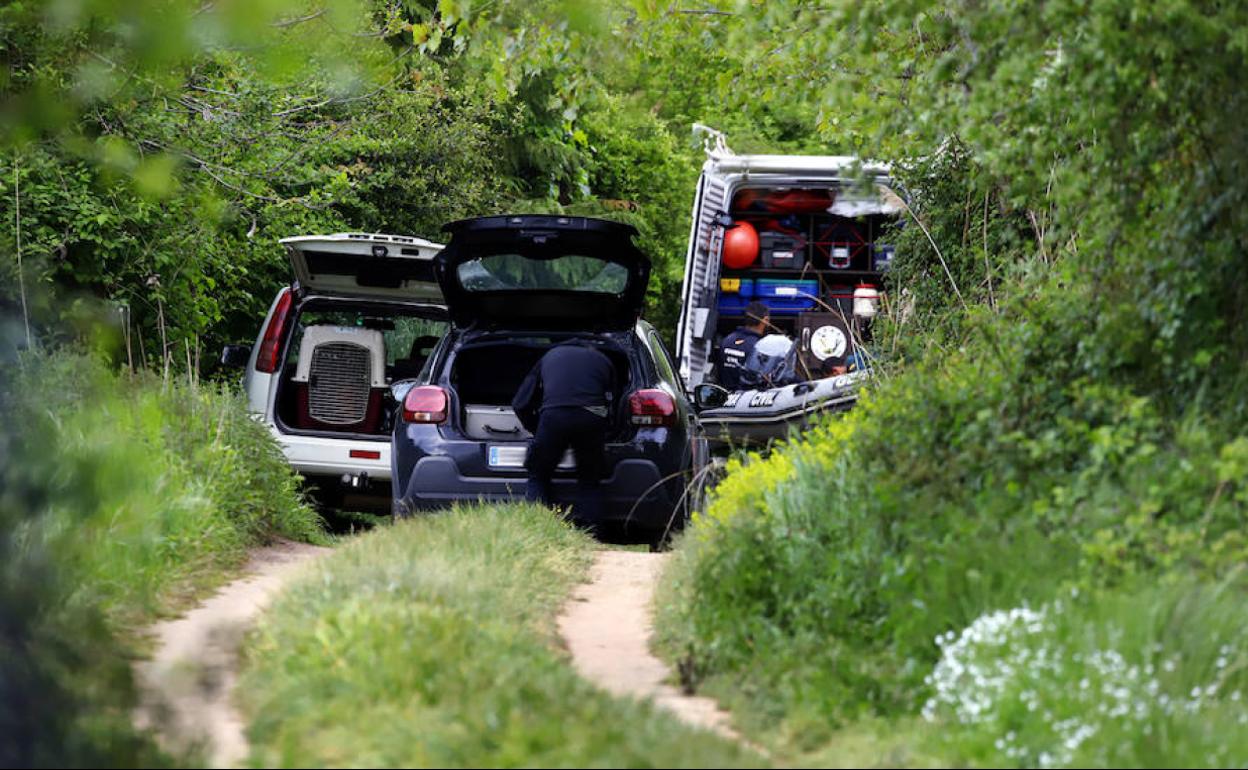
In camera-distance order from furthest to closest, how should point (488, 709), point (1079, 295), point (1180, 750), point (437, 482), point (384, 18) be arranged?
1. point (384, 18)
2. point (437, 482)
3. point (1079, 295)
4. point (488, 709)
5. point (1180, 750)

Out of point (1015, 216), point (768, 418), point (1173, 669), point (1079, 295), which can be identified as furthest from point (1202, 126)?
point (768, 418)

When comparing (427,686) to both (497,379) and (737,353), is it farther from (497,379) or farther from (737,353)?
(737,353)

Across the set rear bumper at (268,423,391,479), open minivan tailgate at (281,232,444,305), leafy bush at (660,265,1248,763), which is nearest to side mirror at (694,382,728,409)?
open minivan tailgate at (281,232,444,305)

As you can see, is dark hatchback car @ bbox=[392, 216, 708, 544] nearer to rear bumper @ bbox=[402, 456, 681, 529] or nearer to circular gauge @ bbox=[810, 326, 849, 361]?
rear bumper @ bbox=[402, 456, 681, 529]

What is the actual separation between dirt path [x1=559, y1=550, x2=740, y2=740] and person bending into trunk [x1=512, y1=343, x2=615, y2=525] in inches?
24.1

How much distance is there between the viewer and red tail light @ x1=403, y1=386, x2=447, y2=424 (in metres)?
11.5

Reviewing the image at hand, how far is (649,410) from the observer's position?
11.5 metres

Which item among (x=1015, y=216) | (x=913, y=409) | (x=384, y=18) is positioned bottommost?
(x=913, y=409)

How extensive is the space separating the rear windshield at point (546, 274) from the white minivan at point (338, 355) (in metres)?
0.95

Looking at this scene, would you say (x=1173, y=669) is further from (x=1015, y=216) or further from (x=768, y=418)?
(x=768, y=418)

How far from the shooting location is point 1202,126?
720 centimetres

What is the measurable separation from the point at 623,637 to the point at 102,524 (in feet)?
9.06

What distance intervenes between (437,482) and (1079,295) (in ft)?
15.1

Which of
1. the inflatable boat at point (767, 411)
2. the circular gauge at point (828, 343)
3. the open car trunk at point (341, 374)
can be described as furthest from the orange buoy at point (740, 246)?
the open car trunk at point (341, 374)
